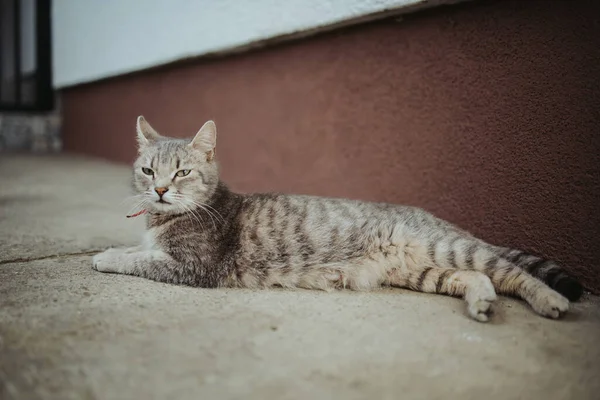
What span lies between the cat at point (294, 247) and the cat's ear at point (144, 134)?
0.12 m

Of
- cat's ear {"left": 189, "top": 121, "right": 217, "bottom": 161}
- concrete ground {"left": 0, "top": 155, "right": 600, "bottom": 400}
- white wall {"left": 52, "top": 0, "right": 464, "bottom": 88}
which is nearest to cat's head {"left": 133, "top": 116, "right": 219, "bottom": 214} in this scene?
cat's ear {"left": 189, "top": 121, "right": 217, "bottom": 161}

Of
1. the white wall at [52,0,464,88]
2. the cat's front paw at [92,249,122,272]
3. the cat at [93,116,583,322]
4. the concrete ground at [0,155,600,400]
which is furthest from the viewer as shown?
the white wall at [52,0,464,88]

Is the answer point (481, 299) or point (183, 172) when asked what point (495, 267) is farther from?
point (183, 172)

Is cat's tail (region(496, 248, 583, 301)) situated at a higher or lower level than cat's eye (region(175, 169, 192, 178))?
lower

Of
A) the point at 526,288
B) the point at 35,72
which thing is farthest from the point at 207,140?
the point at 35,72

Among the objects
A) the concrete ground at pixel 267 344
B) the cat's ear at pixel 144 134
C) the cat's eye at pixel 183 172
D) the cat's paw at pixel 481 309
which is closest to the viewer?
the concrete ground at pixel 267 344

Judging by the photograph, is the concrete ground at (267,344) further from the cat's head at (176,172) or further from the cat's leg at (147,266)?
the cat's head at (176,172)

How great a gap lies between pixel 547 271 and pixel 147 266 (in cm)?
162

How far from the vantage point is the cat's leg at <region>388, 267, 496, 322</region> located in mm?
1853

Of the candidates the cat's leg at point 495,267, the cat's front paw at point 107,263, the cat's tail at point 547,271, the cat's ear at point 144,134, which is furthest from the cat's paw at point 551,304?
the cat's ear at point 144,134

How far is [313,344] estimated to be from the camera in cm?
160

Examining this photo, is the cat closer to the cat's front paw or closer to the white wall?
the cat's front paw

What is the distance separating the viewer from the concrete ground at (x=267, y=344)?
1341 millimetres

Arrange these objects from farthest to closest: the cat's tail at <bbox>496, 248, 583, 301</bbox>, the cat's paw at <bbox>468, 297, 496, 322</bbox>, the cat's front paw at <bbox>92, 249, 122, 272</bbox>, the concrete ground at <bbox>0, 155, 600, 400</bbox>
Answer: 1. the cat's front paw at <bbox>92, 249, 122, 272</bbox>
2. the cat's tail at <bbox>496, 248, 583, 301</bbox>
3. the cat's paw at <bbox>468, 297, 496, 322</bbox>
4. the concrete ground at <bbox>0, 155, 600, 400</bbox>
